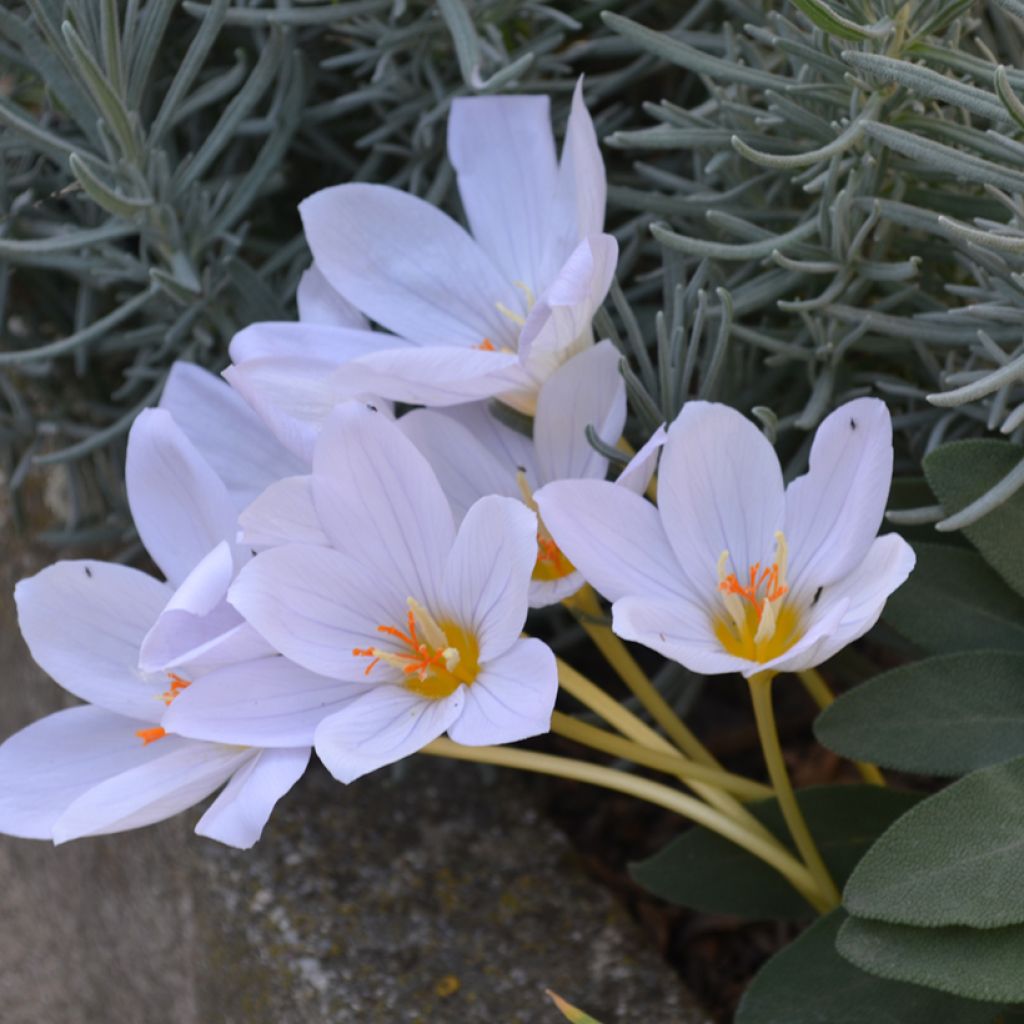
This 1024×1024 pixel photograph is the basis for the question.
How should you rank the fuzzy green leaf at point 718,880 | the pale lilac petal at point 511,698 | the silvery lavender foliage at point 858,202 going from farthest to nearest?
the fuzzy green leaf at point 718,880 < the silvery lavender foliage at point 858,202 < the pale lilac petal at point 511,698

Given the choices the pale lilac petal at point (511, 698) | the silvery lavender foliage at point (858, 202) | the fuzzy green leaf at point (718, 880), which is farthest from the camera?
the fuzzy green leaf at point (718, 880)

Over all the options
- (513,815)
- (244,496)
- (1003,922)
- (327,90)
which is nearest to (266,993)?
(513,815)

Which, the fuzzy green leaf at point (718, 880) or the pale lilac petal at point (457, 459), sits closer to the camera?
the pale lilac petal at point (457, 459)

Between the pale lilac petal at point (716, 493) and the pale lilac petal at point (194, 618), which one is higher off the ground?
the pale lilac petal at point (716, 493)

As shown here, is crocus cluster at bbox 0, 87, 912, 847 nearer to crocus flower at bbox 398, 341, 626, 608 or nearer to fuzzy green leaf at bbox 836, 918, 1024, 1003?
crocus flower at bbox 398, 341, 626, 608

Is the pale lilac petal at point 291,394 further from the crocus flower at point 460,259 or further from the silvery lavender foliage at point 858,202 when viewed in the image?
the silvery lavender foliage at point 858,202

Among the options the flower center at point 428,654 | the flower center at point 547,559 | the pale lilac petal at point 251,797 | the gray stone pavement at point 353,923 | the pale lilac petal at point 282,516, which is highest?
the pale lilac petal at point 282,516

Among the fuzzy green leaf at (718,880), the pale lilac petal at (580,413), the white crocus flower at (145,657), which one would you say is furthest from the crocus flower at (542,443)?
the fuzzy green leaf at (718,880)

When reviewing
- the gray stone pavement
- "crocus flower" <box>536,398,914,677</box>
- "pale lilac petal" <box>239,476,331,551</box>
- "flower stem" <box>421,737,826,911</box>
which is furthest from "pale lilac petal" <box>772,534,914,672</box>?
the gray stone pavement

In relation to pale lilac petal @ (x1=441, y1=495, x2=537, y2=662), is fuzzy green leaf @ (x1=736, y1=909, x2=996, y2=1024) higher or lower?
lower
